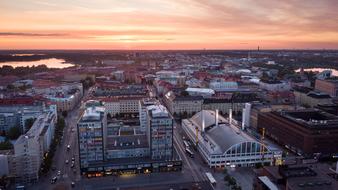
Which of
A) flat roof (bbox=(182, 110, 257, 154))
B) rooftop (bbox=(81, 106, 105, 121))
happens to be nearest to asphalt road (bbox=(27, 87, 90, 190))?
rooftop (bbox=(81, 106, 105, 121))

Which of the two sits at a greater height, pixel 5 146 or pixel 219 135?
pixel 219 135

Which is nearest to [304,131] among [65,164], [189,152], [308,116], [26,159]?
[308,116]

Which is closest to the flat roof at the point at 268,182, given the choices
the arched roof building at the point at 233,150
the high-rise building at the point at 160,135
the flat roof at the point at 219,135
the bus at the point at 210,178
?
the bus at the point at 210,178

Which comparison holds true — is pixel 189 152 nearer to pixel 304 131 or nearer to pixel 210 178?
pixel 210 178

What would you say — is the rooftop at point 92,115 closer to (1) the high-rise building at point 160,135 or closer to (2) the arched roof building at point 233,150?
(1) the high-rise building at point 160,135

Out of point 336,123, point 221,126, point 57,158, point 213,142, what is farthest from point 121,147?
point 336,123

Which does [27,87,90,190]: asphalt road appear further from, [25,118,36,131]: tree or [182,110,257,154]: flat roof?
[182,110,257,154]: flat roof
